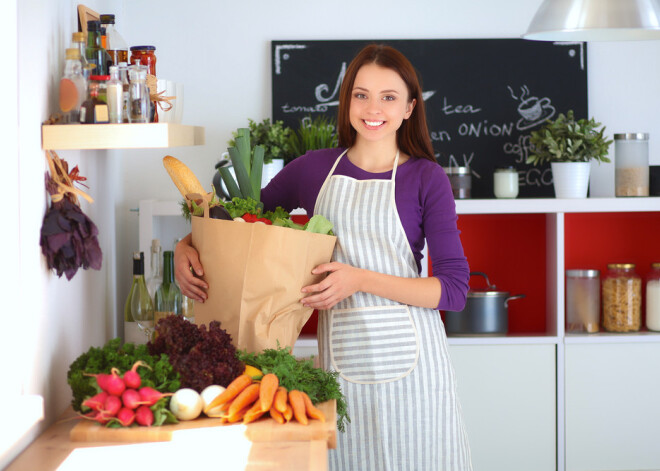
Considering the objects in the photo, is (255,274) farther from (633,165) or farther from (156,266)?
(633,165)

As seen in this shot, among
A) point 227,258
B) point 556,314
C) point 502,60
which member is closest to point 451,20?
point 502,60

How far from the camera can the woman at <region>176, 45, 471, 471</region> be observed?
2.06 meters

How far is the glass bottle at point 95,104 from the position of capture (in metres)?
1.69

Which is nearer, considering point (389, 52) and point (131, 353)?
point (131, 353)

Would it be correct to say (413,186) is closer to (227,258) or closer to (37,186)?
(227,258)

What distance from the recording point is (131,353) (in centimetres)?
174

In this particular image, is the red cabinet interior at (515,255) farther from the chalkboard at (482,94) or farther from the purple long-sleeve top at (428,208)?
the purple long-sleeve top at (428,208)

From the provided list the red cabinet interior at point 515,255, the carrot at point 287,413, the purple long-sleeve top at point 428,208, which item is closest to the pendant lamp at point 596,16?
the purple long-sleeve top at point 428,208

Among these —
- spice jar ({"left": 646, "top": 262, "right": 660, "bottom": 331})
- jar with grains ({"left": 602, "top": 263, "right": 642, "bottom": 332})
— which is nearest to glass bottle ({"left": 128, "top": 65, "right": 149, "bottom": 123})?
jar with grains ({"left": 602, "top": 263, "right": 642, "bottom": 332})

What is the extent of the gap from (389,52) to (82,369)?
1.09 metres

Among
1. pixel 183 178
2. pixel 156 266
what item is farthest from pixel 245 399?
pixel 156 266

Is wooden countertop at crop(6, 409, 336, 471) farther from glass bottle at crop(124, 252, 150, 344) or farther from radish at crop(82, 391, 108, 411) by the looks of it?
glass bottle at crop(124, 252, 150, 344)

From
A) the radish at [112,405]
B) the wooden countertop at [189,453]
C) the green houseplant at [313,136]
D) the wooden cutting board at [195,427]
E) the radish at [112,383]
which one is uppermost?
the green houseplant at [313,136]

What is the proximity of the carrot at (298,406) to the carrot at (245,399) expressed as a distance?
0.07 metres
